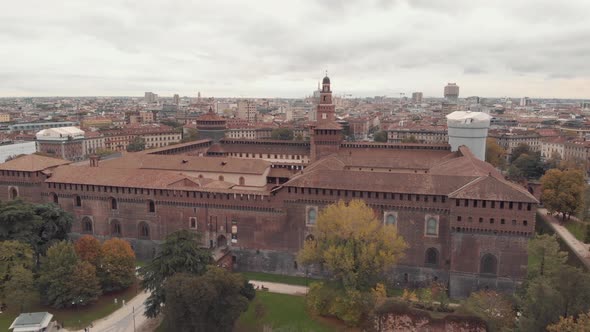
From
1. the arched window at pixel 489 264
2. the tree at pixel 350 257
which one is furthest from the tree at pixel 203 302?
the arched window at pixel 489 264

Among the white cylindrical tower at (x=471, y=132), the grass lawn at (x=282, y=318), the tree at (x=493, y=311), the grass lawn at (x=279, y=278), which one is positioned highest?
the white cylindrical tower at (x=471, y=132)

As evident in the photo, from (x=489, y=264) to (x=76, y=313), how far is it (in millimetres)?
35364

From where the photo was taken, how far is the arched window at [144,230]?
169 feet

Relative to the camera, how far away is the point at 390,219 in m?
44.9

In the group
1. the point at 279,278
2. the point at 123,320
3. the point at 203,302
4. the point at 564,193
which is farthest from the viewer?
the point at 564,193

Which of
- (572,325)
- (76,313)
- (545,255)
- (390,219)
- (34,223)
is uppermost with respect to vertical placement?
(390,219)

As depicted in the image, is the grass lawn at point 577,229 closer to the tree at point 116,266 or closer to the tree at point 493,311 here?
the tree at point 493,311

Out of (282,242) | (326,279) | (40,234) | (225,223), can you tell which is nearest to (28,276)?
(40,234)

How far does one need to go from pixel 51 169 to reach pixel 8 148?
5669 cm

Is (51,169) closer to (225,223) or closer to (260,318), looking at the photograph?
(225,223)

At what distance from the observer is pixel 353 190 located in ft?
147

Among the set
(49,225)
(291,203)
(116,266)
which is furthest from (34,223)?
(291,203)

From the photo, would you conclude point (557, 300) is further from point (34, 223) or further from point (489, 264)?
point (34, 223)

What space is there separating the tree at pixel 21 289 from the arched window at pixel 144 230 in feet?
42.3
